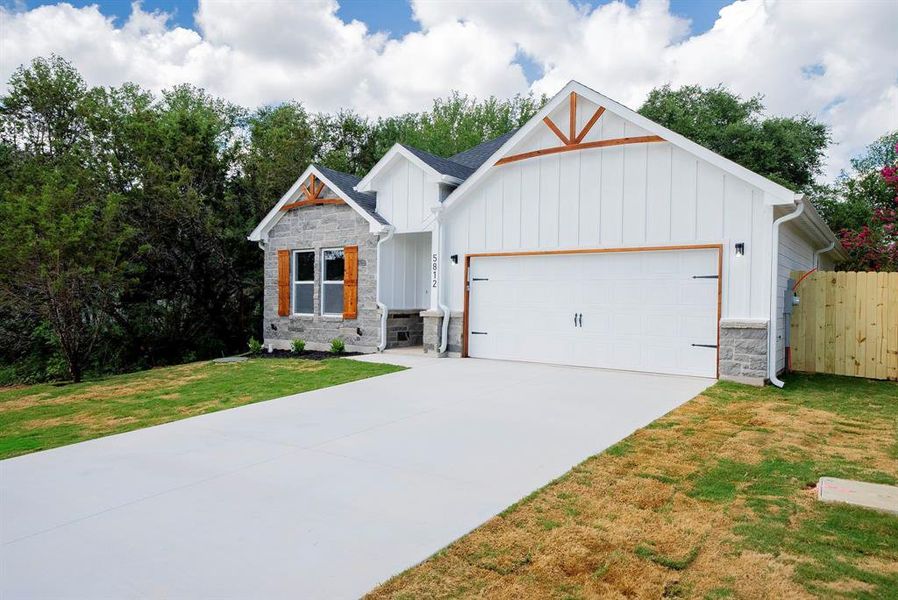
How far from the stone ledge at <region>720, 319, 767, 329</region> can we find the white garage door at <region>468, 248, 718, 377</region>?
0.29m

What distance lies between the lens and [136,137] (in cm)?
1559

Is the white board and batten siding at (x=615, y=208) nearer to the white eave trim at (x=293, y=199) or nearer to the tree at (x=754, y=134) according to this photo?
the white eave trim at (x=293, y=199)

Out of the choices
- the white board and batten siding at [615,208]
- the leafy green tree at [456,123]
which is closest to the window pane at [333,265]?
the white board and batten siding at [615,208]

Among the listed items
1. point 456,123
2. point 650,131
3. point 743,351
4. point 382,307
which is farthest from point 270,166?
point 456,123

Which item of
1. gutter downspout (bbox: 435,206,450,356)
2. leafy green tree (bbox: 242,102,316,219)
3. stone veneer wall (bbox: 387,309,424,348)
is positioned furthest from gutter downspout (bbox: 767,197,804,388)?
leafy green tree (bbox: 242,102,316,219)

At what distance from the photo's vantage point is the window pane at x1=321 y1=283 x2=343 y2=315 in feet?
44.5

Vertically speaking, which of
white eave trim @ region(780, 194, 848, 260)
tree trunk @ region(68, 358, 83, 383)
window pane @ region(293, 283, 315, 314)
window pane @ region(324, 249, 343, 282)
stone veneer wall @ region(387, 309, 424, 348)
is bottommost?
tree trunk @ region(68, 358, 83, 383)

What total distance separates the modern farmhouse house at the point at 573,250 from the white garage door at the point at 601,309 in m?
0.02

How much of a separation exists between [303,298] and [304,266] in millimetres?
813

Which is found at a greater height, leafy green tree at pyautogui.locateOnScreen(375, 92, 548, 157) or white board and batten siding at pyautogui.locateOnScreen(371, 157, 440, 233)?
leafy green tree at pyautogui.locateOnScreen(375, 92, 548, 157)

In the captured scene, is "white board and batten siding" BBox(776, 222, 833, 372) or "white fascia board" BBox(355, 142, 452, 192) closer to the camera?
"white board and batten siding" BBox(776, 222, 833, 372)

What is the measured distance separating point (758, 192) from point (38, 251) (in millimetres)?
12772

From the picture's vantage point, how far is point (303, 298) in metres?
14.3

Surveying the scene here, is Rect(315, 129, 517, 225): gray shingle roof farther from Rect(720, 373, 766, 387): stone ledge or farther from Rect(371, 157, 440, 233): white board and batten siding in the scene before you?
Rect(720, 373, 766, 387): stone ledge
